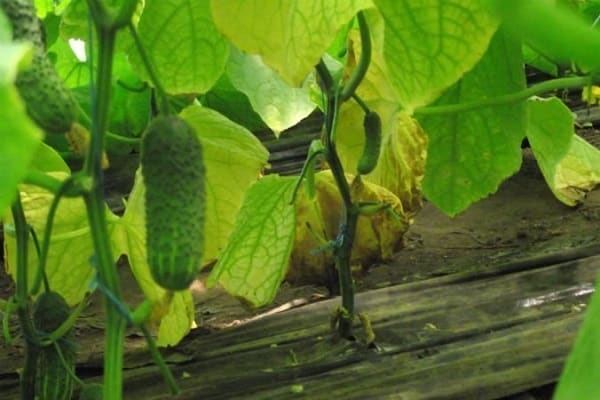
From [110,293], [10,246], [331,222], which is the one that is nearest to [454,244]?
[331,222]

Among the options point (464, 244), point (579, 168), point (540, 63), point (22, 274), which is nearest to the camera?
point (22, 274)

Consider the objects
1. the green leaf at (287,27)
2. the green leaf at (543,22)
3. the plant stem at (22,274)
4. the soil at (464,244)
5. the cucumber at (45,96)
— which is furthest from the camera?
the soil at (464,244)

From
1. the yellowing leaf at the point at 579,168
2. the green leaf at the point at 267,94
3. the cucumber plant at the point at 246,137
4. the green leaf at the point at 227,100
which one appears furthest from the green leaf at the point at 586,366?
the green leaf at the point at 227,100

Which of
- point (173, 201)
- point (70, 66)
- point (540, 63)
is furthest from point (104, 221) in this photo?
point (540, 63)

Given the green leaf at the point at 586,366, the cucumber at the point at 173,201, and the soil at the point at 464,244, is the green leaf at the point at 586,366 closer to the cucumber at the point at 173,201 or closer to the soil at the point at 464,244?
the cucumber at the point at 173,201

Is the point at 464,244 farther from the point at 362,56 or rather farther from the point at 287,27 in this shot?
the point at 287,27

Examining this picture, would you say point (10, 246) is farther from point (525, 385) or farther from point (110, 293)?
point (525, 385)
